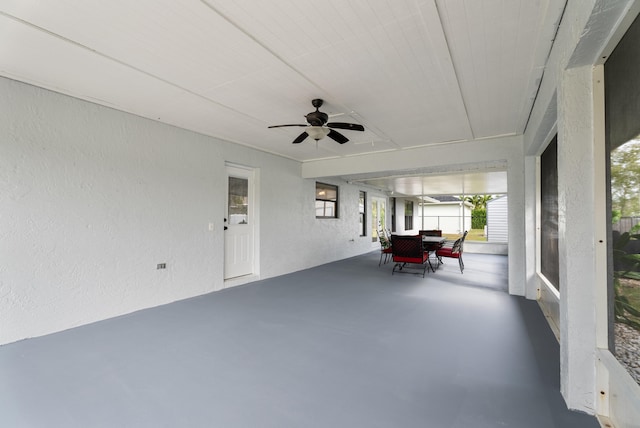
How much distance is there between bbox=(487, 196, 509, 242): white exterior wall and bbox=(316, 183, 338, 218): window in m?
5.97

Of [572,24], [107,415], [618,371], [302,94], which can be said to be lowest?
[107,415]

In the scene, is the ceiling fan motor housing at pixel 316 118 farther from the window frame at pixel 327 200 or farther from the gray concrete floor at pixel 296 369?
the window frame at pixel 327 200

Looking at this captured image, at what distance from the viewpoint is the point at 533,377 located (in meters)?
2.08

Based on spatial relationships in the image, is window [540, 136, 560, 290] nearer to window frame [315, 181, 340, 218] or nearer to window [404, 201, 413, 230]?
window frame [315, 181, 340, 218]

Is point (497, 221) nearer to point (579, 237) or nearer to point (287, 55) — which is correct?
point (579, 237)

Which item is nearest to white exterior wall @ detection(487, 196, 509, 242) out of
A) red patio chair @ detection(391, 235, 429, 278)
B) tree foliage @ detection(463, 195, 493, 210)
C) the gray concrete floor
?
red patio chair @ detection(391, 235, 429, 278)

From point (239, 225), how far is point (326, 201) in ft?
9.83

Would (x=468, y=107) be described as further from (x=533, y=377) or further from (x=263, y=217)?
(x=263, y=217)

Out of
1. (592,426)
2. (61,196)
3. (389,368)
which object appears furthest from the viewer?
(61,196)

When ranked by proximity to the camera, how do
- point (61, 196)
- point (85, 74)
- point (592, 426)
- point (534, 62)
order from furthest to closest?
point (61, 196)
point (85, 74)
point (534, 62)
point (592, 426)

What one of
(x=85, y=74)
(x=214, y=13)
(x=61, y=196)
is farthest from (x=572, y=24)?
(x=61, y=196)

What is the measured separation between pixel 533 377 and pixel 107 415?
2909mm

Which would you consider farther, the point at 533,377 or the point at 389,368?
the point at 389,368

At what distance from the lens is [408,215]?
47.4 ft
